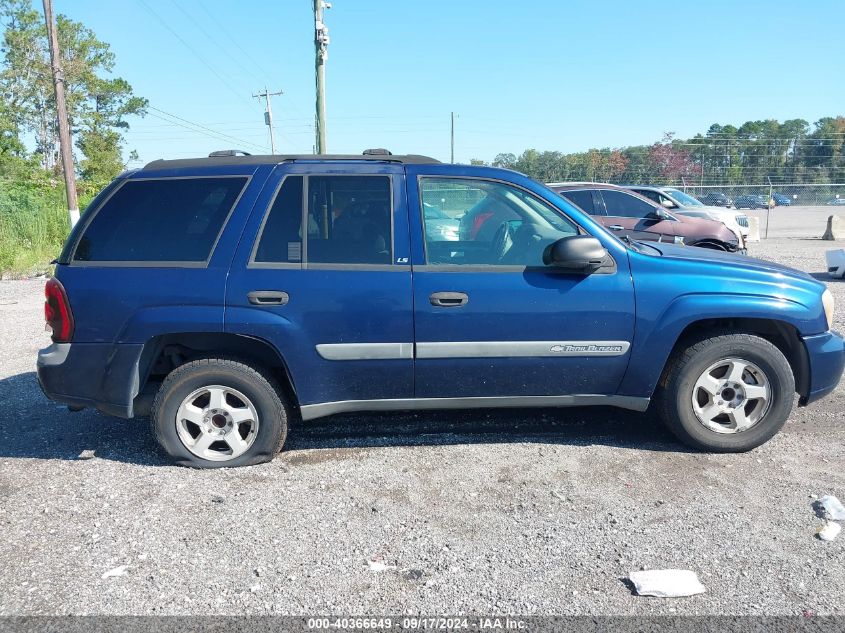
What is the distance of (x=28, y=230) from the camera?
16.5 metres

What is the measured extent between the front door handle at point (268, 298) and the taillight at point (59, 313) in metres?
1.09

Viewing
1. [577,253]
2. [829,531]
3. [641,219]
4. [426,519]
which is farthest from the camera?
[641,219]

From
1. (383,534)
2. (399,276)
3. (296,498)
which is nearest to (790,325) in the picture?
(399,276)

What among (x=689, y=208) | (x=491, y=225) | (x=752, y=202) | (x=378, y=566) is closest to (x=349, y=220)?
(x=491, y=225)

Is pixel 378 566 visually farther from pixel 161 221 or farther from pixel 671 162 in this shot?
pixel 671 162

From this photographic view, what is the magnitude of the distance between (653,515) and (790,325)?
1669 millimetres

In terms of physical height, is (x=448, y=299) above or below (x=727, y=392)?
above

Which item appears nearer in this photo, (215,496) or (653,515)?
(653,515)

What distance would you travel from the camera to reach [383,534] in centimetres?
340

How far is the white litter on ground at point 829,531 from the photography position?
10.9 ft

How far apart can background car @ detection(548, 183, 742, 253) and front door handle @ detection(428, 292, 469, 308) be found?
8.08m

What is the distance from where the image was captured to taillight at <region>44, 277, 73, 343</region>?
4.02 metres

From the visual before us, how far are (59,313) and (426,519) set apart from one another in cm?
251

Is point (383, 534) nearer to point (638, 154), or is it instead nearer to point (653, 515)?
point (653, 515)
